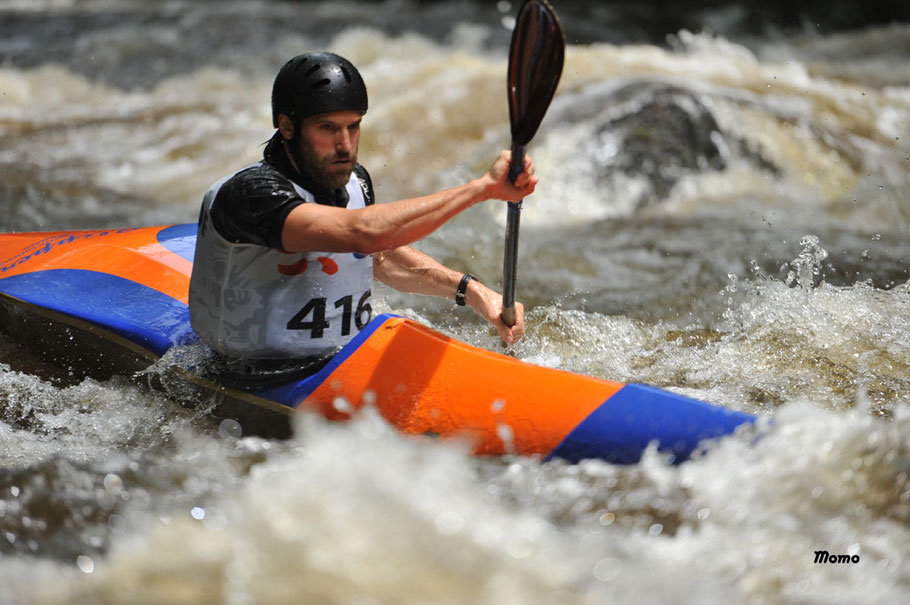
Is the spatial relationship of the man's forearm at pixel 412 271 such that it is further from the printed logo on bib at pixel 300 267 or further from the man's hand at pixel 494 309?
the printed logo on bib at pixel 300 267

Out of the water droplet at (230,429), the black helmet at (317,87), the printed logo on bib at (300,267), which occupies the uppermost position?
the black helmet at (317,87)

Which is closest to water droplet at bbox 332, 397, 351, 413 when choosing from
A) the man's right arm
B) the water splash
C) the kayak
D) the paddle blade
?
the kayak

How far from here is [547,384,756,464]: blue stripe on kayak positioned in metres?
2.26

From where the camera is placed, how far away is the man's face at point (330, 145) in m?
2.37

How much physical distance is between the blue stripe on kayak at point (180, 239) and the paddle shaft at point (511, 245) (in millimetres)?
1272

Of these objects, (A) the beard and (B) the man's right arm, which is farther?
(A) the beard

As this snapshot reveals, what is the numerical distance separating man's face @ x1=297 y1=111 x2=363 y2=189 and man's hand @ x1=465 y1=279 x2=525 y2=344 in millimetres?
626

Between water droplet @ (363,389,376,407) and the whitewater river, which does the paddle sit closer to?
water droplet @ (363,389,376,407)

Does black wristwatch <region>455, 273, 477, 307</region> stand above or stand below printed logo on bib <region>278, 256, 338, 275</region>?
Result: below

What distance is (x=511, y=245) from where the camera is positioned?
8.45 feet

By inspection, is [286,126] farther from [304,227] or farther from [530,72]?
[530,72]

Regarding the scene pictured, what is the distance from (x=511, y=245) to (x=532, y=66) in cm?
50
